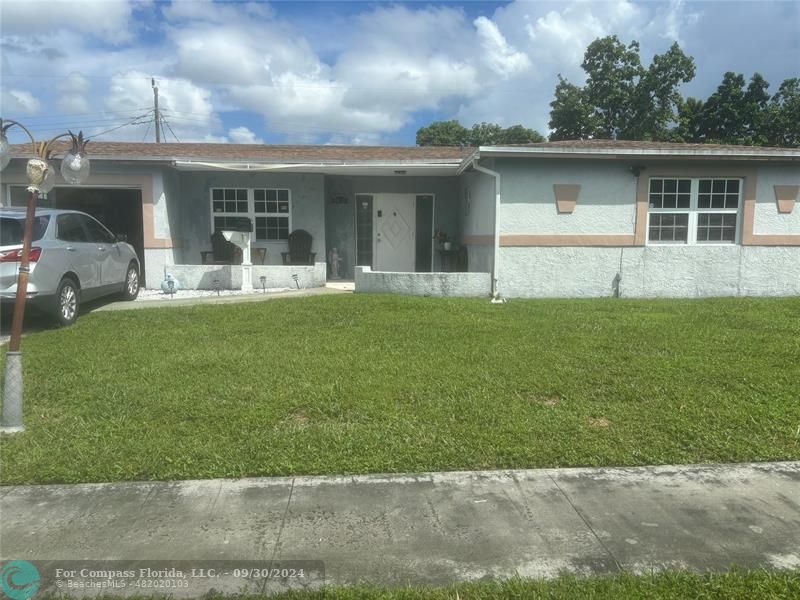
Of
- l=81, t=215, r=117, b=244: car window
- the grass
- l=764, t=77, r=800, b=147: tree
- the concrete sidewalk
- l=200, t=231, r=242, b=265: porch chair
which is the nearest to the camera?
the grass

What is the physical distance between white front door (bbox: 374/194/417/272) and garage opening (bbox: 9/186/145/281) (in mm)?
5697

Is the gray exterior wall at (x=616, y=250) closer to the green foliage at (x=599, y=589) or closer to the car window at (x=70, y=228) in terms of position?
the car window at (x=70, y=228)

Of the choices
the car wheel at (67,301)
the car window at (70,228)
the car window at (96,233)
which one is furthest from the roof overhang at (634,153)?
the car wheel at (67,301)

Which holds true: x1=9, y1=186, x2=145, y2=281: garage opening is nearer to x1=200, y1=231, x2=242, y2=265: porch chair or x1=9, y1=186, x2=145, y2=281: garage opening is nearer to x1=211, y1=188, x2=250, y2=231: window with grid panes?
x1=200, y1=231, x2=242, y2=265: porch chair

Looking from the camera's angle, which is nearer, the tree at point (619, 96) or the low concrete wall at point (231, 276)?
the low concrete wall at point (231, 276)

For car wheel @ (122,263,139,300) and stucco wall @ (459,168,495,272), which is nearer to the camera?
car wheel @ (122,263,139,300)

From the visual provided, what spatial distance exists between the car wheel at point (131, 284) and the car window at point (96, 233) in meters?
0.80

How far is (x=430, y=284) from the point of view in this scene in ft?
36.8

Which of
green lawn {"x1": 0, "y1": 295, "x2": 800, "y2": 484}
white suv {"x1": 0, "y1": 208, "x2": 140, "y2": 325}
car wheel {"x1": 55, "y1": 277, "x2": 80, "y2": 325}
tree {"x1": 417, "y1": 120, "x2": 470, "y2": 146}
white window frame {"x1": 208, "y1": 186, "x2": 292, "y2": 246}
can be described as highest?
tree {"x1": 417, "y1": 120, "x2": 470, "y2": 146}

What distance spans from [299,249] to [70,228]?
5572mm

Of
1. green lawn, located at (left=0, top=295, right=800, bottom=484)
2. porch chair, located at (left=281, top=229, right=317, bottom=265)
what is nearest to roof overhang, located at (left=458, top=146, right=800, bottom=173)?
green lawn, located at (left=0, top=295, right=800, bottom=484)

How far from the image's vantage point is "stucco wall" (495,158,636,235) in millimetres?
11375

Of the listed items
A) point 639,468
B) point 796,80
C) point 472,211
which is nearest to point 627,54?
point 796,80

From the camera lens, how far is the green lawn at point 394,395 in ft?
14.8
